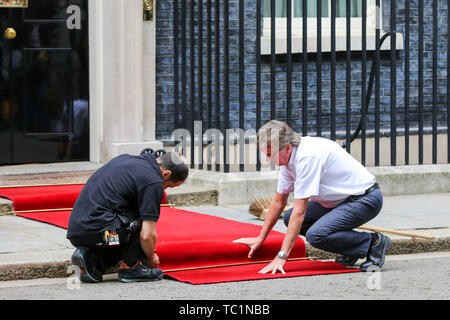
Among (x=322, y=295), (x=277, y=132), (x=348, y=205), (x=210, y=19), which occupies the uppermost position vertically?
(x=210, y=19)

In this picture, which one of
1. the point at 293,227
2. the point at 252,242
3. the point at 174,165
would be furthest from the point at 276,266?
the point at 174,165

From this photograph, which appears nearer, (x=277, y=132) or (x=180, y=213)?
(x=277, y=132)

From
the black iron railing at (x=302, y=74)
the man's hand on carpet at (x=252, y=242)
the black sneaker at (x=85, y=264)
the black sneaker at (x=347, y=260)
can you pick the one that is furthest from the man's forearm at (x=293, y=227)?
the black iron railing at (x=302, y=74)

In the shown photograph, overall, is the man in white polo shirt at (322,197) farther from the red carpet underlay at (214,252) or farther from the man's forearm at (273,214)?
the red carpet underlay at (214,252)

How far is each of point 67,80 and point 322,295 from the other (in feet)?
15.3

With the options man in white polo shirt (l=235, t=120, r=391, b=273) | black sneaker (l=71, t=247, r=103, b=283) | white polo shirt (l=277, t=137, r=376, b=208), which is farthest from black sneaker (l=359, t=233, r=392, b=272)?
black sneaker (l=71, t=247, r=103, b=283)

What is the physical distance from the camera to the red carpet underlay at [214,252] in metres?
7.09

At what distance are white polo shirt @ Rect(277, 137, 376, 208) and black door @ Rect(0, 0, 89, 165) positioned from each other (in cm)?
366

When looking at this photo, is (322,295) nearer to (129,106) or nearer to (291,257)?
(291,257)

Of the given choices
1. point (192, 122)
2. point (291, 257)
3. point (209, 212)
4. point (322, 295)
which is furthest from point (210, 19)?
point (322, 295)

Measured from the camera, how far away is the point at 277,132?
22.6ft

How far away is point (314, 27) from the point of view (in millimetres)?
11500
